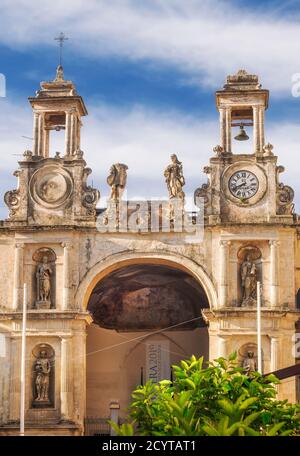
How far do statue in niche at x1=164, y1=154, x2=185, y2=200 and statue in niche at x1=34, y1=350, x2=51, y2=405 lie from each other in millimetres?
7695

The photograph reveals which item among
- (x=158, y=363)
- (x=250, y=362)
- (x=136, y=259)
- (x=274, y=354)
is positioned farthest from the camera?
(x=158, y=363)

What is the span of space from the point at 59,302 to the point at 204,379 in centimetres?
1740

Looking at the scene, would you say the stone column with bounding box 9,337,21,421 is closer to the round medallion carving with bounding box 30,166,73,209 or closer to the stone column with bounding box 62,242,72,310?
the stone column with bounding box 62,242,72,310

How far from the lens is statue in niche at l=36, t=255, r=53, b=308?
3838 cm

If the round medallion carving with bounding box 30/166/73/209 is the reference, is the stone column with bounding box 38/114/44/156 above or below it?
above

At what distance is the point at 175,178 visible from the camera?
3897 cm

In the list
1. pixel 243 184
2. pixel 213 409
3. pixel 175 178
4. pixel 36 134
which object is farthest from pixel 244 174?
pixel 213 409

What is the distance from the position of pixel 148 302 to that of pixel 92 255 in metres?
5.82

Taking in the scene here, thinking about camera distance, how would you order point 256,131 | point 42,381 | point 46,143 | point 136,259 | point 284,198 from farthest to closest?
point 46,143
point 256,131
point 284,198
point 136,259
point 42,381

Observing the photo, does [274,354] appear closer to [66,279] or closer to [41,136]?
[66,279]

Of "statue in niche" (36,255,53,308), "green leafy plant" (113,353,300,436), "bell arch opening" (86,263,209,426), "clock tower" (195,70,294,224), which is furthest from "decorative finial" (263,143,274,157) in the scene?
"green leafy plant" (113,353,300,436)

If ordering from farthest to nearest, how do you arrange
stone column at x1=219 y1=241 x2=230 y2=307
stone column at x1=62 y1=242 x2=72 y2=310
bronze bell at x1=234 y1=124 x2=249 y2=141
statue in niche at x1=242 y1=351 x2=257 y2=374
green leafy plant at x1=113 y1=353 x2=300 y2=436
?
bronze bell at x1=234 y1=124 x2=249 y2=141 → stone column at x1=62 y1=242 x2=72 y2=310 → stone column at x1=219 y1=241 x2=230 y2=307 → statue in niche at x1=242 y1=351 x2=257 y2=374 → green leafy plant at x1=113 y1=353 x2=300 y2=436

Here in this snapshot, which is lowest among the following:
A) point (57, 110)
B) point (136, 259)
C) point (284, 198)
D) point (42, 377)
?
point (42, 377)

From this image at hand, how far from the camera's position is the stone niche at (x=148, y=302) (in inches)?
1679
